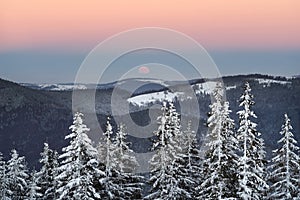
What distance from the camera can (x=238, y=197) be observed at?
28.0 metres

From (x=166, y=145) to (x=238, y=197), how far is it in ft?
20.2

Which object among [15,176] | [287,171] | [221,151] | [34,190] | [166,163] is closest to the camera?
[221,151]

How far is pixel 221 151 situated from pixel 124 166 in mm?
9922

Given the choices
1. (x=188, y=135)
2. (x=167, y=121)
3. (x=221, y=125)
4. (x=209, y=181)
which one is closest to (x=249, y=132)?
(x=221, y=125)

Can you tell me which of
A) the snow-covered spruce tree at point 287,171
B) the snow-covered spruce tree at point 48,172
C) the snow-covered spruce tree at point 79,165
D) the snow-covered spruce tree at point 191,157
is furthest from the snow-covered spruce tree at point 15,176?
the snow-covered spruce tree at point 287,171

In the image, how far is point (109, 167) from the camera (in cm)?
3366

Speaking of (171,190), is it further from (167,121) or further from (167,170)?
(167,121)

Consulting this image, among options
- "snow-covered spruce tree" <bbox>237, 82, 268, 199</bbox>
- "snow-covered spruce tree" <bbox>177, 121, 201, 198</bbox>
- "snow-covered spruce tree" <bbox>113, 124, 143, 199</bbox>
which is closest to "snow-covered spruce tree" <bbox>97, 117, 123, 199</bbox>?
"snow-covered spruce tree" <bbox>113, 124, 143, 199</bbox>

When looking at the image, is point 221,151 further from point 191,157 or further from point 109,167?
point 191,157

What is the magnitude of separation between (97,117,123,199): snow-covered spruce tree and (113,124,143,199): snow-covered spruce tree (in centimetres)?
36

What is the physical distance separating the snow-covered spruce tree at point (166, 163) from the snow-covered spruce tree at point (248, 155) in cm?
556

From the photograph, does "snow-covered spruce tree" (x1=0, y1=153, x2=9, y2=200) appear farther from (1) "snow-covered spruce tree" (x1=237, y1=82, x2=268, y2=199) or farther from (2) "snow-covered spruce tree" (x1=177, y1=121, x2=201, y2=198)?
(1) "snow-covered spruce tree" (x1=237, y1=82, x2=268, y2=199)

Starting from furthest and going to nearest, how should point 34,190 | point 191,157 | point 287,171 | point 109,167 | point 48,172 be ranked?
A: point 48,172, point 34,190, point 191,157, point 109,167, point 287,171

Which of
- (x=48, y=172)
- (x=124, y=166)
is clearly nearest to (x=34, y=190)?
(x=48, y=172)
